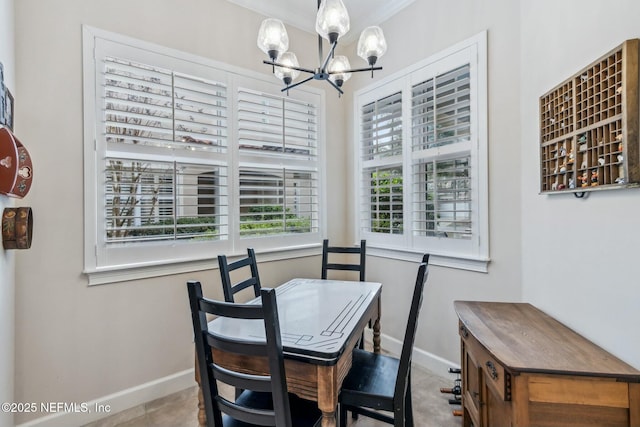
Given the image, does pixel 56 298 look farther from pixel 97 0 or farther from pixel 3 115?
pixel 97 0

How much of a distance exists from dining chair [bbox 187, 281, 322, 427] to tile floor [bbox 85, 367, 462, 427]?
1037 millimetres

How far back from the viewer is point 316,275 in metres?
3.26

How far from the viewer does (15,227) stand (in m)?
1.52

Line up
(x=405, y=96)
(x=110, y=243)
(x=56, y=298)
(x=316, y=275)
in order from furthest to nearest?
(x=316, y=275) → (x=405, y=96) → (x=110, y=243) → (x=56, y=298)

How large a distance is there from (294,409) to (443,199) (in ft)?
6.14

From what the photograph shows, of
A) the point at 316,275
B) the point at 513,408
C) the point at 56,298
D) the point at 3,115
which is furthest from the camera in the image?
the point at 316,275

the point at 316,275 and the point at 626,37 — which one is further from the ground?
the point at 626,37

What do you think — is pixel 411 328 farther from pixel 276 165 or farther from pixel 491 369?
pixel 276 165

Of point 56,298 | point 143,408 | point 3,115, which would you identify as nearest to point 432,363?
point 143,408

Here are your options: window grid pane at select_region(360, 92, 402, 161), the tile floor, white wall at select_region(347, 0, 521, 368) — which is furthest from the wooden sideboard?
window grid pane at select_region(360, 92, 402, 161)

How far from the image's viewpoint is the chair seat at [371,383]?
1478 millimetres

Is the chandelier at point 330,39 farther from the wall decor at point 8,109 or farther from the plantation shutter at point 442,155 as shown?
the wall decor at point 8,109

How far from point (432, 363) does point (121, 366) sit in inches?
92.4

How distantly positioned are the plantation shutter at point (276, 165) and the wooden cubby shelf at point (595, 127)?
2038mm
